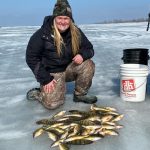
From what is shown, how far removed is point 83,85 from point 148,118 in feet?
3.79

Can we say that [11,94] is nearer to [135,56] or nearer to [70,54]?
[70,54]

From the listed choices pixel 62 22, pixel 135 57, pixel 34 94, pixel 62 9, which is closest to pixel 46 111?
pixel 34 94

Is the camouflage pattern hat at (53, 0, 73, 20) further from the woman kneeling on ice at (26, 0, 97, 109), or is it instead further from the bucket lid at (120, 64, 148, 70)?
the bucket lid at (120, 64, 148, 70)

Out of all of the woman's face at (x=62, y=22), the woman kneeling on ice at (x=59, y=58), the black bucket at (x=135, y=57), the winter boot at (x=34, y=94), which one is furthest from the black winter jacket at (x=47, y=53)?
the black bucket at (x=135, y=57)

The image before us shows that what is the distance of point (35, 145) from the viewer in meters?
3.78

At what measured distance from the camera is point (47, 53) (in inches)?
197

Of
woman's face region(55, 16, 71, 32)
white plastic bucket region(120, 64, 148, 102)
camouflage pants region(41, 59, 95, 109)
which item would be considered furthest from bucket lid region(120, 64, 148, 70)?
woman's face region(55, 16, 71, 32)

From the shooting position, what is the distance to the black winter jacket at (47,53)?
15.9ft

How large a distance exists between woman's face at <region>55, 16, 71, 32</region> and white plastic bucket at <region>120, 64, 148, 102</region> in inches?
39.0

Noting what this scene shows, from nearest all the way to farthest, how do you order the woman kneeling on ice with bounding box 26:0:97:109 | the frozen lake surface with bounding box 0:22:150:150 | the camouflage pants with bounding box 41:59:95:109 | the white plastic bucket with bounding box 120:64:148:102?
1. the frozen lake surface with bounding box 0:22:150:150
2. the woman kneeling on ice with bounding box 26:0:97:109
3. the camouflage pants with bounding box 41:59:95:109
4. the white plastic bucket with bounding box 120:64:148:102

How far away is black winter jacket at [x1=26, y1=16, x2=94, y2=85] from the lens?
4.84m

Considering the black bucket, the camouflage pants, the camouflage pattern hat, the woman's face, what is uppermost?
the camouflage pattern hat

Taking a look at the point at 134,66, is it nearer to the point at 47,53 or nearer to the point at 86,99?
the point at 86,99

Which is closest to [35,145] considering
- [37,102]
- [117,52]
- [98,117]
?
[98,117]
